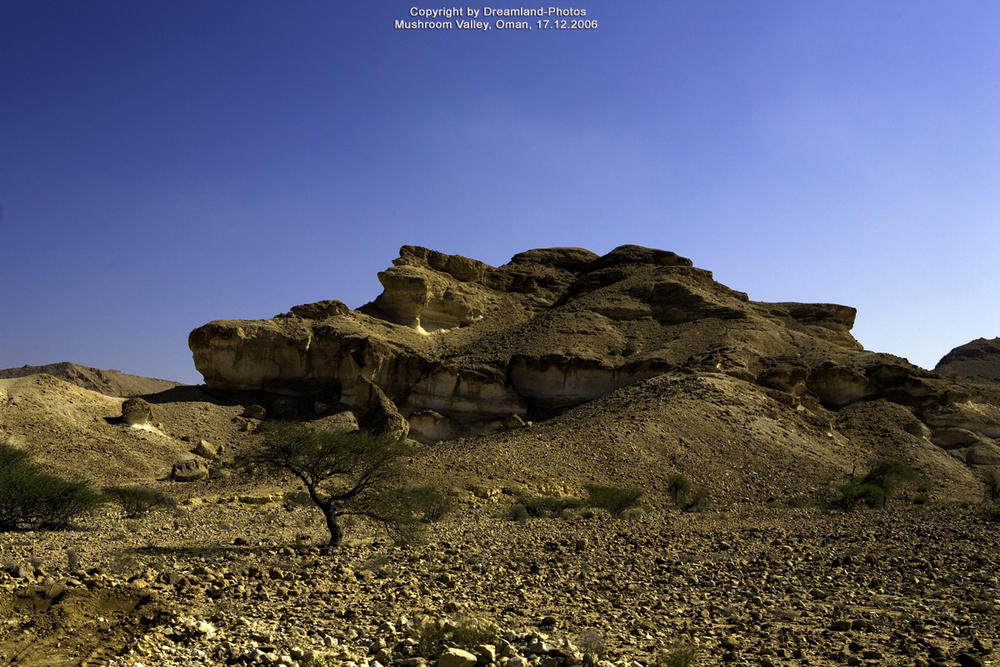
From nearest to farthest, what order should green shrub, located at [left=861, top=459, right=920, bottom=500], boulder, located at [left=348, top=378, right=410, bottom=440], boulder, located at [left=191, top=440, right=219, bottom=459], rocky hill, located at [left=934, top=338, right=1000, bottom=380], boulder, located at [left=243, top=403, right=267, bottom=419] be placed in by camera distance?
green shrub, located at [left=861, top=459, right=920, bottom=500], boulder, located at [left=348, top=378, right=410, bottom=440], boulder, located at [left=191, top=440, right=219, bottom=459], boulder, located at [left=243, top=403, right=267, bottom=419], rocky hill, located at [left=934, top=338, right=1000, bottom=380]

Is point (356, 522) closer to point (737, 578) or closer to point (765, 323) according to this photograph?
point (737, 578)

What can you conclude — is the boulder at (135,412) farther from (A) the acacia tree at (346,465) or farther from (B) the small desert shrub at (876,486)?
(B) the small desert shrub at (876,486)

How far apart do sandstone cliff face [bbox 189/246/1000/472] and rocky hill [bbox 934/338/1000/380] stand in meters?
41.6

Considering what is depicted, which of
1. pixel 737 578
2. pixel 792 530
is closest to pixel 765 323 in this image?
pixel 792 530

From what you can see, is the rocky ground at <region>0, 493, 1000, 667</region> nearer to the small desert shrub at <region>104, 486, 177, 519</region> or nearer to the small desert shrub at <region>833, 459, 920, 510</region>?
the small desert shrub at <region>104, 486, 177, 519</region>

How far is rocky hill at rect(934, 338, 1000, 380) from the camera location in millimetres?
84125

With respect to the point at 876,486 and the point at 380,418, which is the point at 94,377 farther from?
the point at 876,486

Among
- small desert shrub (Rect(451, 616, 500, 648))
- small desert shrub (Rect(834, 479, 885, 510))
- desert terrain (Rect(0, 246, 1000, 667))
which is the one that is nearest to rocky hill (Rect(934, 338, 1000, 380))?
desert terrain (Rect(0, 246, 1000, 667))

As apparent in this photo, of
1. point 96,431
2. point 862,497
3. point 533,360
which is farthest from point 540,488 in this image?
point 96,431

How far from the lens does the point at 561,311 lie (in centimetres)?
5503

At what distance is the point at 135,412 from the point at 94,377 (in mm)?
73159

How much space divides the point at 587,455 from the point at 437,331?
22.9 m

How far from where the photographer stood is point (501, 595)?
10.3m

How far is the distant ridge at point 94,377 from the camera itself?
9700 centimetres
